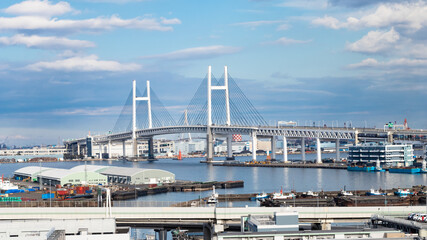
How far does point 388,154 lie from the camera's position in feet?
171

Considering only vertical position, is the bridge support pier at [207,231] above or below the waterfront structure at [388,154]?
below

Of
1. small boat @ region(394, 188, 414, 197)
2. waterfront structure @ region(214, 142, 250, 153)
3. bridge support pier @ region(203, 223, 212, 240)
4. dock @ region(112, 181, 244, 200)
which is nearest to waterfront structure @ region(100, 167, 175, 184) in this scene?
dock @ region(112, 181, 244, 200)

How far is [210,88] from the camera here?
2559 inches

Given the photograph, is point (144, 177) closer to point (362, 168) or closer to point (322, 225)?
point (362, 168)

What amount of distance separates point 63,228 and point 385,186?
2567 cm

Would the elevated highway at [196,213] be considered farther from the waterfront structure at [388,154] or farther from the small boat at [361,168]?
the waterfront structure at [388,154]

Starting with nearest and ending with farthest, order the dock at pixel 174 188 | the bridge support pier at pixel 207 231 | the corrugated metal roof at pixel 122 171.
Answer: the bridge support pier at pixel 207 231
the dock at pixel 174 188
the corrugated metal roof at pixel 122 171

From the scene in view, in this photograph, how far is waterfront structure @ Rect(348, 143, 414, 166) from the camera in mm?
51938

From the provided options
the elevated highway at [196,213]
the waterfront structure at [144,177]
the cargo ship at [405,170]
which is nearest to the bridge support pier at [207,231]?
the elevated highway at [196,213]

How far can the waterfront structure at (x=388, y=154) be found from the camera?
170ft

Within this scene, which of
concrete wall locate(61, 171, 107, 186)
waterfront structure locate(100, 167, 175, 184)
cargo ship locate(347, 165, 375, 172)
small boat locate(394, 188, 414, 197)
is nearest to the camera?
small boat locate(394, 188, 414, 197)

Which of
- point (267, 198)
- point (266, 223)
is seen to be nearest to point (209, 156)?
point (267, 198)

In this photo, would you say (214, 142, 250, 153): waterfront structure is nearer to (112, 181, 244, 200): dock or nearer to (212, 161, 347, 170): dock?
(212, 161, 347, 170): dock

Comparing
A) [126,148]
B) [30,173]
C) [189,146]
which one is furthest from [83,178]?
[189,146]
